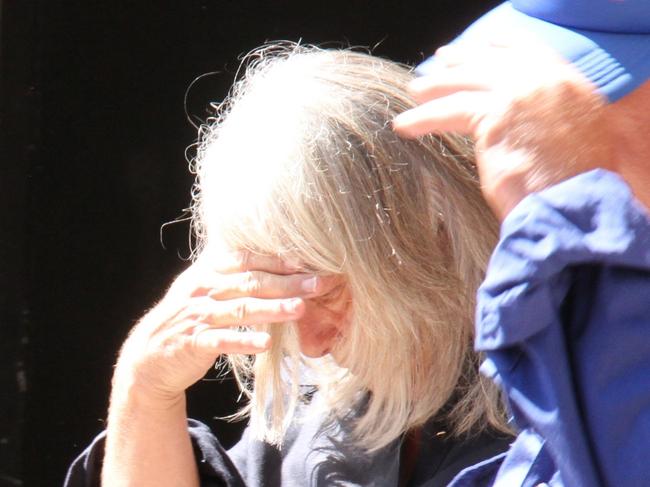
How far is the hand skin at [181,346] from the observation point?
1.51 metres

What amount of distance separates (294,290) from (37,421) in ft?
3.77

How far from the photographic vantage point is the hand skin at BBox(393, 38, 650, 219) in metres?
1.07

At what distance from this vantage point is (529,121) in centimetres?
108

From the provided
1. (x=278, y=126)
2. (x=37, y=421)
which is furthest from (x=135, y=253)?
(x=278, y=126)

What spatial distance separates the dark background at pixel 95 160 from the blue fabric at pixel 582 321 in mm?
1430

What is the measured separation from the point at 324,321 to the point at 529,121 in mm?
623

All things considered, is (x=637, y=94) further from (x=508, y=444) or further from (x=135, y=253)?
(x=135, y=253)

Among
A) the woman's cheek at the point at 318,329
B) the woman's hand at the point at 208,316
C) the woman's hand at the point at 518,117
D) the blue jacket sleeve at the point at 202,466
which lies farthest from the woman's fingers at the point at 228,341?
the woman's hand at the point at 518,117

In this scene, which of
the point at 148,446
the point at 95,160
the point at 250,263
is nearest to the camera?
the point at 250,263

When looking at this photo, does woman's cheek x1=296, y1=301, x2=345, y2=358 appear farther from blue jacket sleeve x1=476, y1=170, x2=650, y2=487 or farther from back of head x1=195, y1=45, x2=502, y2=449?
blue jacket sleeve x1=476, y1=170, x2=650, y2=487

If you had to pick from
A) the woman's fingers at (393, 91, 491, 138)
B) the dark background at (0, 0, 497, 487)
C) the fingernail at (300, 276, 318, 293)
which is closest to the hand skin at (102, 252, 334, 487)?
the fingernail at (300, 276, 318, 293)

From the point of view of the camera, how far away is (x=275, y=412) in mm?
1769

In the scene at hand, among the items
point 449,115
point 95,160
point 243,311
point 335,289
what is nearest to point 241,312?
point 243,311

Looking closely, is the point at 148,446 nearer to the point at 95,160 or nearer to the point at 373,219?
the point at 373,219
